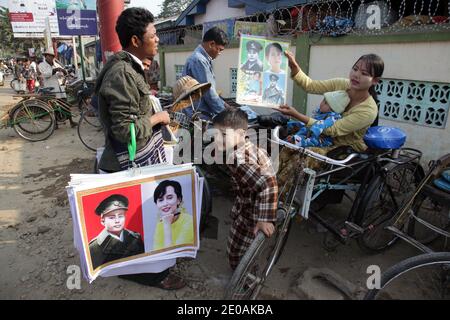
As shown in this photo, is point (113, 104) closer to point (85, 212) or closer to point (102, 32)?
point (85, 212)

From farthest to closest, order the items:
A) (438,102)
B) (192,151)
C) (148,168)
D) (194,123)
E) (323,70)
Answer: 1. (323,70)
2. (438,102)
3. (192,151)
4. (194,123)
5. (148,168)

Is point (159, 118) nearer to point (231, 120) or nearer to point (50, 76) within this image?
point (231, 120)

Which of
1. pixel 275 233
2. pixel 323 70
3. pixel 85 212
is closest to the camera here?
pixel 85 212

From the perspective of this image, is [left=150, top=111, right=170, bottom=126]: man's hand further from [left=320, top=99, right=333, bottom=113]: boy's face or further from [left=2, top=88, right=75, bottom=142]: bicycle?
[left=2, top=88, right=75, bottom=142]: bicycle

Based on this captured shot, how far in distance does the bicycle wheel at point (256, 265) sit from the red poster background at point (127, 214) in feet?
2.20

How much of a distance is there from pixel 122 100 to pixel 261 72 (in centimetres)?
109

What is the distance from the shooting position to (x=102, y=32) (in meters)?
5.05

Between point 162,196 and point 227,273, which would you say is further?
point 227,273

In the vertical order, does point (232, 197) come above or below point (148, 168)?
below

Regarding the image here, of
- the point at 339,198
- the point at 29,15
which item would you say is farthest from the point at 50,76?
the point at 29,15

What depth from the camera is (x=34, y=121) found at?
22.1ft

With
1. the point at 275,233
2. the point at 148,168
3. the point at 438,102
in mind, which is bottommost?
the point at 275,233

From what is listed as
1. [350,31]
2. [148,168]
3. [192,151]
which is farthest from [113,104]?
[350,31]

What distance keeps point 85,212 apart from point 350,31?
4.44 m
